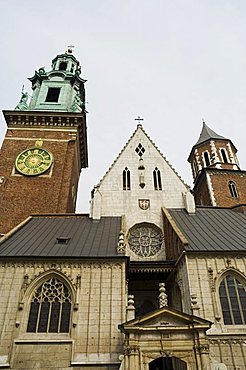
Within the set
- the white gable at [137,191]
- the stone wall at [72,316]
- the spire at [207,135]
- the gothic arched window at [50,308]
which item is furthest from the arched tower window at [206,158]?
the gothic arched window at [50,308]

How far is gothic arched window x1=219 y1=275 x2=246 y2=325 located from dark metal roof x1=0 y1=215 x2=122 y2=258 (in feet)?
20.0

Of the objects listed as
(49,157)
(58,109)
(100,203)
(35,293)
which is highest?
(58,109)

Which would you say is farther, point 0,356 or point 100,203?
point 100,203

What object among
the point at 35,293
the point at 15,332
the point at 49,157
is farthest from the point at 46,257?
the point at 49,157

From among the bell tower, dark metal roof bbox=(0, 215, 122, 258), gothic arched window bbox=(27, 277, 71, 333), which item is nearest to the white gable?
dark metal roof bbox=(0, 215, 122, 258)

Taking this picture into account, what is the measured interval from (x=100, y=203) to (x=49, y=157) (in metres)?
8.56

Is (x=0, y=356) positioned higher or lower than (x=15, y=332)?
lower

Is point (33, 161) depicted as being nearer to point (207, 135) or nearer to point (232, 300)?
point (232, 300)

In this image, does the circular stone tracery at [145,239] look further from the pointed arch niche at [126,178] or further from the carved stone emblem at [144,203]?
the pointed arch niche at [126,178]

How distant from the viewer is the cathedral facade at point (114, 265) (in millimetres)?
14719

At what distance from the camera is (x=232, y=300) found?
55.0 ft

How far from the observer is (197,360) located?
13.6m

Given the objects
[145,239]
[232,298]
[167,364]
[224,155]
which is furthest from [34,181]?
[224,155]

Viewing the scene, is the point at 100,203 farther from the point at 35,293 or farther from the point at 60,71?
the point at 60,71
